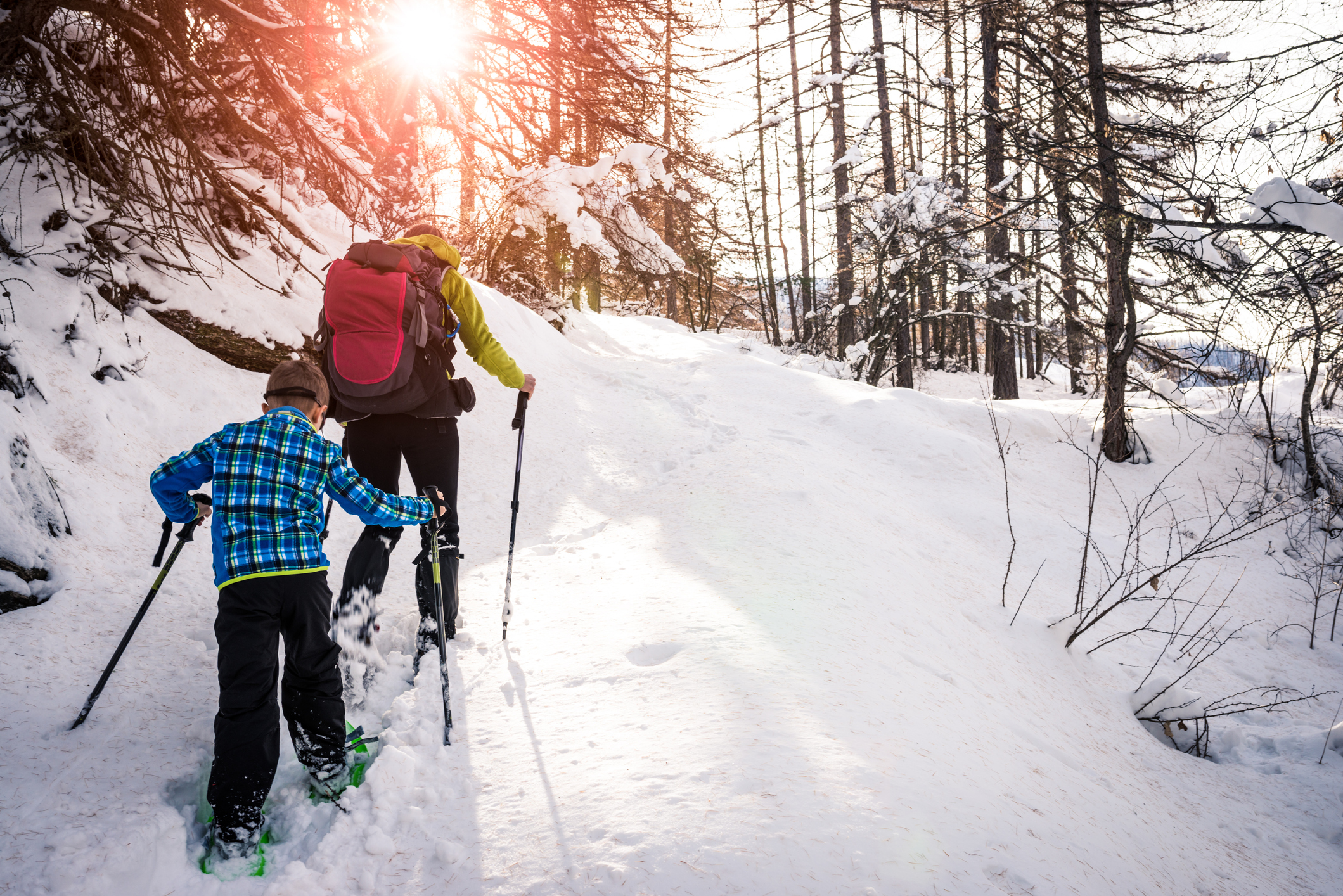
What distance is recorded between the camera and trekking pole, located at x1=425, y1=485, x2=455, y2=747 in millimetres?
2641

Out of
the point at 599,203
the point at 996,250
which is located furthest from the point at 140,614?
the point at 996,250

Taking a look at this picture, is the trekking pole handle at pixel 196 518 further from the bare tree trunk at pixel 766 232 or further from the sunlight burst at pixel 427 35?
the bare tree trunk at pixel 766 232

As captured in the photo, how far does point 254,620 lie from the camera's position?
2250mm

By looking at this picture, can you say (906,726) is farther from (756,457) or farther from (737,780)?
(756,457)

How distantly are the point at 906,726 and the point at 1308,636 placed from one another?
5.65 m

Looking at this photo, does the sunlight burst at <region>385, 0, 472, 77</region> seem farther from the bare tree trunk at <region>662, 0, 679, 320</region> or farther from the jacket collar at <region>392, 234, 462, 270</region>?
the jacket collar at <region>392, 234, 462, 270</region>

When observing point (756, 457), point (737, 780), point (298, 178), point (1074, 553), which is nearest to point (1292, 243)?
point (1074, 553)

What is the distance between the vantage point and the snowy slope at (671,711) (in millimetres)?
1988

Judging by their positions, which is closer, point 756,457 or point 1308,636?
point 1308,636

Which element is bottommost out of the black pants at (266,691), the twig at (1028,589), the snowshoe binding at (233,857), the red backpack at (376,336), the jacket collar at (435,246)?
the twig at (1028,589)

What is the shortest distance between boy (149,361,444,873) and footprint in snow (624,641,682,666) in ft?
4.30

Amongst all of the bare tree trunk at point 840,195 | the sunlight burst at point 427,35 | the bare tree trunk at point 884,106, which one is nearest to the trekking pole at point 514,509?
the sunlight burst at point 427,35

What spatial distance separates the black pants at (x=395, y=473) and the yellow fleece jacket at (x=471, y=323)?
0.43 meters

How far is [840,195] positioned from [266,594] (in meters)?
13.6
